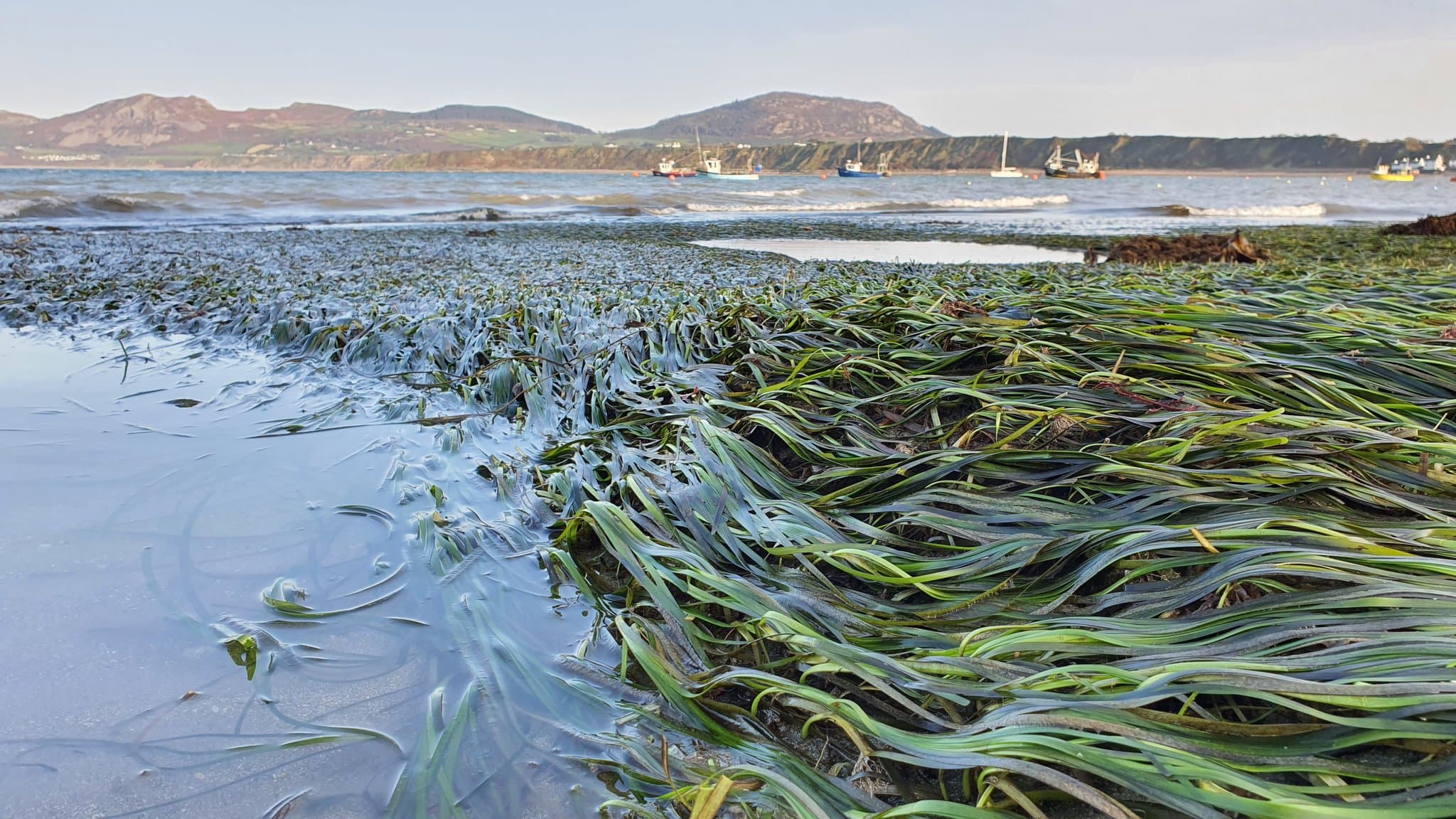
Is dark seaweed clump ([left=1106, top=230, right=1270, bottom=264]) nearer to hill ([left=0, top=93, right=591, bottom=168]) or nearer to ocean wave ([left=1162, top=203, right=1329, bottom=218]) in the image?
ocean wave ([left=1162, top=203, right=1329, bottom=218])

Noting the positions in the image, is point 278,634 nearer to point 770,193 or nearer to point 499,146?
point 770,193

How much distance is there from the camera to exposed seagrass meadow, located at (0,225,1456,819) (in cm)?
A: 81

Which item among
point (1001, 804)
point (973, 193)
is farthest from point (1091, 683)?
point (973, 193)

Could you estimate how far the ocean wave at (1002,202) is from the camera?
85.9 feet

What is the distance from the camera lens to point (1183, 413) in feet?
4.98

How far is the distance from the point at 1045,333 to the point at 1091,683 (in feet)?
4.72

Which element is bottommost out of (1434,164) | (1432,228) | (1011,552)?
(1011,552)

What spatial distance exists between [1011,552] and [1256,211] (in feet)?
93.8

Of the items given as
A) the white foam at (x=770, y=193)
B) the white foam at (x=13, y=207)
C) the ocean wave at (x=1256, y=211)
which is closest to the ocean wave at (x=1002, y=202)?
the ocean wave at (x=1256, y=211)

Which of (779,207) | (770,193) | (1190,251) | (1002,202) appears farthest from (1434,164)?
(1190,251)

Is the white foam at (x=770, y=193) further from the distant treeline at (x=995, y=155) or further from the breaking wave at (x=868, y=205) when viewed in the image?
the distant treeline at (x=995, y=155)

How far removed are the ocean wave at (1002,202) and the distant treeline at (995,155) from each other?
64.1m

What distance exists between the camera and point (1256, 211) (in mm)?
23906

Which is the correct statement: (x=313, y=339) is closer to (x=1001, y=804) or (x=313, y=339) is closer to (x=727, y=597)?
(x=727, y=597)
